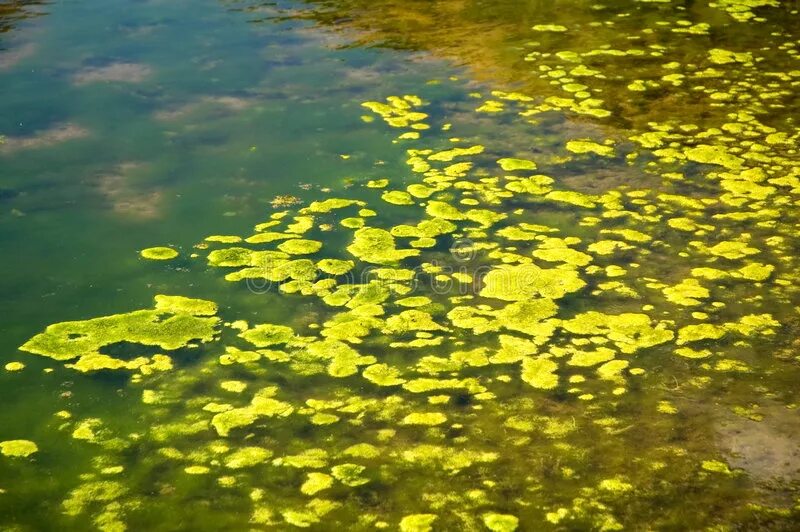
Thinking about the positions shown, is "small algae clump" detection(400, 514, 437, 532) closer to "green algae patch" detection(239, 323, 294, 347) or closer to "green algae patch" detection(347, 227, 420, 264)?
"green algae patch" detection(239, 323, 294, 347)

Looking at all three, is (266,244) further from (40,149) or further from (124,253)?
(40,149)

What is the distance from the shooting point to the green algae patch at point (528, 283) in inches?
177

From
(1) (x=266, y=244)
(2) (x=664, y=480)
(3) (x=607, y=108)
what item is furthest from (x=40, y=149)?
(2) (x=664, y=480)

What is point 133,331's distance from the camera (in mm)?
4242

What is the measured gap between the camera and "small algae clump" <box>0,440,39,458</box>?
11.4ft

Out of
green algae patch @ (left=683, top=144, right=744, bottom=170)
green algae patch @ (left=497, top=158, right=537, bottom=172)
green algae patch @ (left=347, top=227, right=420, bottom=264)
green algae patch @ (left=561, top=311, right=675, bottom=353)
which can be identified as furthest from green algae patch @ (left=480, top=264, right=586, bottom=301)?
green algae patch @ (left=683, top=144, right=744, bottom=170)

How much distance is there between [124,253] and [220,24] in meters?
3.95

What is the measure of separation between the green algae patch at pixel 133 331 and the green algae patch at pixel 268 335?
6.6 inches

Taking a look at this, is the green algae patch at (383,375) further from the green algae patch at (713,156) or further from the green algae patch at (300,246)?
the green algae patch at (713,156)

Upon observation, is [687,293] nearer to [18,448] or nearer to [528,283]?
[528,283]

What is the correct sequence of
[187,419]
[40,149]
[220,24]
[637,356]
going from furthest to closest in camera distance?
[220,24] → [40,149] → [637,356] → [187,419]

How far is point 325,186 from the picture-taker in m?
5.62

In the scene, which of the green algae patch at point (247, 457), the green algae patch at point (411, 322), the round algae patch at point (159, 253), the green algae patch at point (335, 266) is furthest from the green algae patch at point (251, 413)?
the round algae patch at point (159, 253)

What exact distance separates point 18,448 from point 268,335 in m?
1.15
